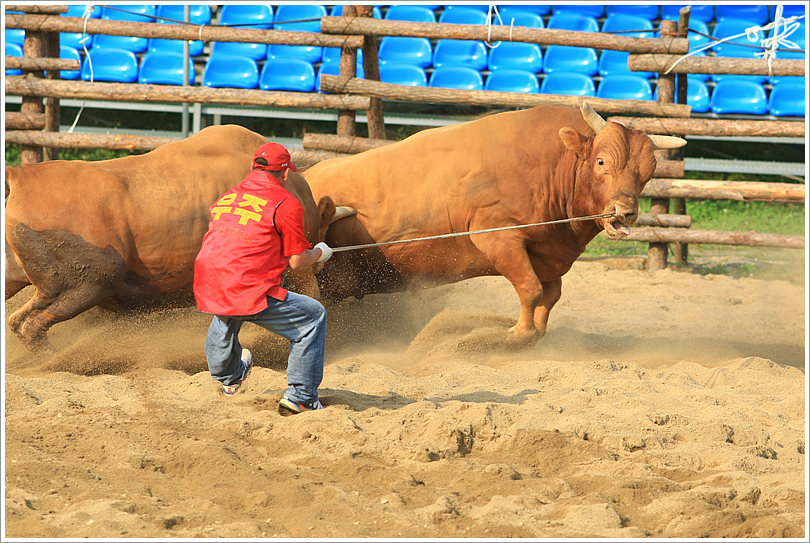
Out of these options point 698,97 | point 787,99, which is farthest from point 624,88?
point 787,99

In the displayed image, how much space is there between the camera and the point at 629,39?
8438 mm

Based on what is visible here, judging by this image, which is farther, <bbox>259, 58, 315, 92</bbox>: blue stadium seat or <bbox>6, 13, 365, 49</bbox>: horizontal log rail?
<bbox>259, 58, 315, 92</bbox>: blue stadium seat

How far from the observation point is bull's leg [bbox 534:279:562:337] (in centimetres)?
559

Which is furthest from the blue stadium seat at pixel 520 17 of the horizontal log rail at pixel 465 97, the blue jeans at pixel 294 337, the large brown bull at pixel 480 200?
the blue jeans at pixel 294 337

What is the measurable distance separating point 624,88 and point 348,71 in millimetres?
4765

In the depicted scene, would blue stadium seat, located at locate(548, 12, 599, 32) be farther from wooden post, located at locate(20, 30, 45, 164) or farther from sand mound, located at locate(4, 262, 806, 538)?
sand mound, located at locate(4, 262, 806, 538)

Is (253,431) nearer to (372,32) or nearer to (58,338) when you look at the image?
(58,338)

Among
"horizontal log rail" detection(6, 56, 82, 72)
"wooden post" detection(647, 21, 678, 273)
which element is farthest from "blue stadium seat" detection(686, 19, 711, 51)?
"horizontal log rail" detection(6, 56, 82, 72)

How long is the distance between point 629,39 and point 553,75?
10.6 feet

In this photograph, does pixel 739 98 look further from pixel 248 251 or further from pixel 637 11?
pixel 248 251

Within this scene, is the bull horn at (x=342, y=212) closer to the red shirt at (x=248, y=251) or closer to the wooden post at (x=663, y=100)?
the red shirt at (x=248, y=251)

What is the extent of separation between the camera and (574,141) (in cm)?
519

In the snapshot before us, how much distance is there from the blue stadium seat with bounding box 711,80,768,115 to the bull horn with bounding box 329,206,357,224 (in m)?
7.78

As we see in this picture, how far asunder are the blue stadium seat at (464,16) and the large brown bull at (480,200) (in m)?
7.47
